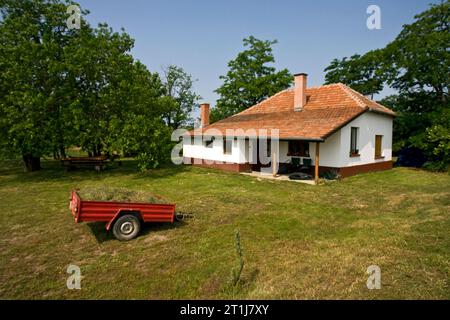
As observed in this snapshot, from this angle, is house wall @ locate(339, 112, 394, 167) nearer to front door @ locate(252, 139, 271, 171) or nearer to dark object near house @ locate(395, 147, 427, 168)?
dark object near house @ locate(395, 147, 427, 168)

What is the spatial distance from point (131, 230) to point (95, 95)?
13.4 m

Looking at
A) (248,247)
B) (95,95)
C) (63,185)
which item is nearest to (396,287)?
(248,247)

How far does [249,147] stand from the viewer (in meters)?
20.0

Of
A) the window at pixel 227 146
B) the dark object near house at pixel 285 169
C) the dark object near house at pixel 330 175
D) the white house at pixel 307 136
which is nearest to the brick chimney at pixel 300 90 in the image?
the white house at pixel 307 136

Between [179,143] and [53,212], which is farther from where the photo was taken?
[179,143]

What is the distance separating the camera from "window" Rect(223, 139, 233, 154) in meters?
20.5

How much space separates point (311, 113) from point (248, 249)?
14985mm

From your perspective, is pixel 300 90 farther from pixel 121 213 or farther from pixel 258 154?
pixel 121 213

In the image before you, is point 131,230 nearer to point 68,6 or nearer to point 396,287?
point 396,287

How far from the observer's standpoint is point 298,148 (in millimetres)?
18500

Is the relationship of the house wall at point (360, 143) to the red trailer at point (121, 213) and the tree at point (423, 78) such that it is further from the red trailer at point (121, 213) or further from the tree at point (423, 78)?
the red trailer at point (121, 213)

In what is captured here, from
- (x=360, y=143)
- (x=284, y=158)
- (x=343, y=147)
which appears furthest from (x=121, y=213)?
(x=360, y=143)

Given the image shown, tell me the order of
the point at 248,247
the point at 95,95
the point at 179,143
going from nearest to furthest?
1. the point at 248,247
2. the point at 95,95
3. the point at 179,143

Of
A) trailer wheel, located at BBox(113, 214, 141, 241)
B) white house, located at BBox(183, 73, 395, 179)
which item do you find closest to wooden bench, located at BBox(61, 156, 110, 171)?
white house, located at BBox(183, 73, 395, 179)
